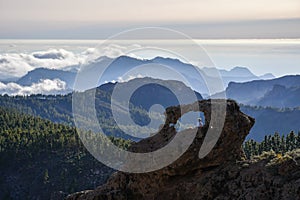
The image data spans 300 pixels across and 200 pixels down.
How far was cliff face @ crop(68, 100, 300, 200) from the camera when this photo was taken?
29.8m

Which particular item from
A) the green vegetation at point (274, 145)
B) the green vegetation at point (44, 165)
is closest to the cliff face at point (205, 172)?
the green vegetation at point (274, 145)

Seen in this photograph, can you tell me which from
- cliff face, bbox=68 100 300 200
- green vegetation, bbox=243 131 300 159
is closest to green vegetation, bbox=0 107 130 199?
Result: green vegetation, bbox=243 131 300 159

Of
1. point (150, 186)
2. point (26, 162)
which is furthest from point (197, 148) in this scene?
point (26, 162)

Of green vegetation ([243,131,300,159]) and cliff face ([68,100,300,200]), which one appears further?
green vegetation ([243,131,300,159])

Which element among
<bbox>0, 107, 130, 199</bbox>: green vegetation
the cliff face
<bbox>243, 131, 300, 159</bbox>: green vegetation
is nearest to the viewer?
the cliff face

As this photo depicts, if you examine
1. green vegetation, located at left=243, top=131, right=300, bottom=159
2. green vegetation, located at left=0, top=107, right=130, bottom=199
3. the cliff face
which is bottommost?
green vegetation, located at left=0, top=107, right=130, bottom=199

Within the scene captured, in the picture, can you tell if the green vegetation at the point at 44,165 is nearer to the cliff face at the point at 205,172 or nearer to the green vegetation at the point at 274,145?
the green vegetation at the point at 274,145

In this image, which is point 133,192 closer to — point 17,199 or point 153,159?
point 153,159

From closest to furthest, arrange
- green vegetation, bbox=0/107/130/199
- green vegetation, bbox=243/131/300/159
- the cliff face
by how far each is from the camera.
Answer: the cliff face, green vegetation, bbox=243/131/300/159, green vegetation, bbox=0/107/130/199

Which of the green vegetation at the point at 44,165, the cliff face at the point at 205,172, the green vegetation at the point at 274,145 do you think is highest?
the cliff face at the point at 205,172

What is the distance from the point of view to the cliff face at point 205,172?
29839mm

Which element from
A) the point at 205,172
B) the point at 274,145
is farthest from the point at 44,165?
the point at 205,172

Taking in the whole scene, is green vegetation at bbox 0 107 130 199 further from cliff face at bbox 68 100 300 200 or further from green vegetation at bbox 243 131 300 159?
cliff face at bbox 68 100 300 200

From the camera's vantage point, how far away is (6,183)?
173375mm
